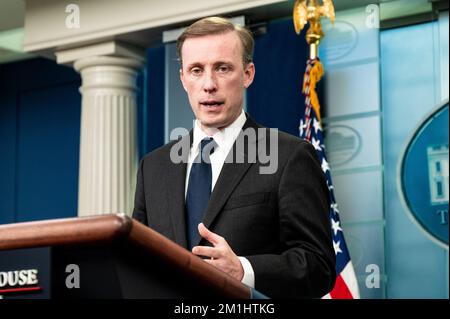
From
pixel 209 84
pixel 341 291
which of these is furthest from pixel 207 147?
pixel 341 291

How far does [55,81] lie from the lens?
8281 mm

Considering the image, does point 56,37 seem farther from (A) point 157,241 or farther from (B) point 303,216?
(A) point 157,241

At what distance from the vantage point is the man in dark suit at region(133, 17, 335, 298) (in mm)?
2037

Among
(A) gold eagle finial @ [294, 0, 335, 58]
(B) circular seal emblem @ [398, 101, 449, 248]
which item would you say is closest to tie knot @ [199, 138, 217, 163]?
(A) gold eagle finial @ [294, 0, 335, 58]

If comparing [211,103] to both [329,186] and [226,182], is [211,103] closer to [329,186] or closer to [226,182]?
[226,182]

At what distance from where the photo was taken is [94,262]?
1305 millimetres

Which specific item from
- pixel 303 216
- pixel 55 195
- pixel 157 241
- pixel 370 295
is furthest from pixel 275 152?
pixel 55 195

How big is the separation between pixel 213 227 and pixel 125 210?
4494 mm

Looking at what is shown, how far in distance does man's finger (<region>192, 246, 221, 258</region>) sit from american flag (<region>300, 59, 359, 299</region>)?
336cm

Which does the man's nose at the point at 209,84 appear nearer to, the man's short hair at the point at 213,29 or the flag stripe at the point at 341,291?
the man's short hair at the point at 213,29

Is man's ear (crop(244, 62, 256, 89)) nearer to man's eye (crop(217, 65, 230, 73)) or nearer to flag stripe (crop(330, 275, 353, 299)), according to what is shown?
man's eye (crop(217, 65, 230, 73))

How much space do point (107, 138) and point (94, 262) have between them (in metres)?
5.35

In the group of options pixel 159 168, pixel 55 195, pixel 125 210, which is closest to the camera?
pixel 159 168

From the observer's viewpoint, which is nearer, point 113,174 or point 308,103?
point 308,103
